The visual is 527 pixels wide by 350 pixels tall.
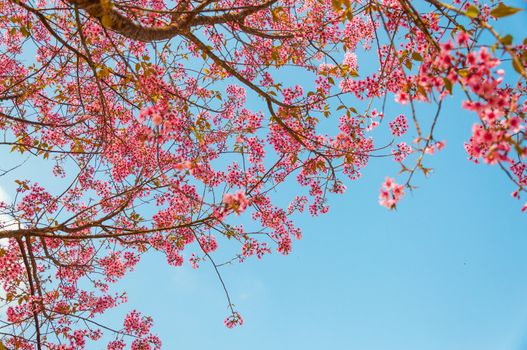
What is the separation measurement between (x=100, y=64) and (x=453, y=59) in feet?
12.6

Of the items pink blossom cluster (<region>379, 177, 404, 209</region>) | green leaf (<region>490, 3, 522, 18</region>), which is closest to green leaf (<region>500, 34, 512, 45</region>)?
green leaf (<region>490, 3, 522, 18</region>)

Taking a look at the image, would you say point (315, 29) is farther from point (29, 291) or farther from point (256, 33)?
point (29, 291)

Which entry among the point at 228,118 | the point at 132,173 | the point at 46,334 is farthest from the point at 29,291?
the point at 228,118

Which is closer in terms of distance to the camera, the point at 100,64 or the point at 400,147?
the point at 100,64

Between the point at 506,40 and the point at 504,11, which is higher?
the point at 504,11

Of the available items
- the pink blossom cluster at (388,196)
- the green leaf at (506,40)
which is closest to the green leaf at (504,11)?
the green leaf at (506,40)

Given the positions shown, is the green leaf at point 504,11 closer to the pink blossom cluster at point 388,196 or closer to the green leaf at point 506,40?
the green leaf at point 506,40

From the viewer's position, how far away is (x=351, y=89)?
480 centimetres

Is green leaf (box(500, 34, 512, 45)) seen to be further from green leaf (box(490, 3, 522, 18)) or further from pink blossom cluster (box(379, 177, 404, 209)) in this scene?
pink blossom cluster (box(379, 177, 404, 209))

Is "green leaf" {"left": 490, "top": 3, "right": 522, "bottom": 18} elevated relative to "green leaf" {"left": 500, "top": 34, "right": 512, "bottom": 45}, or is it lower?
elevated

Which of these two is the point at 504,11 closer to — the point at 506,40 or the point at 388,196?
the point at 506,40

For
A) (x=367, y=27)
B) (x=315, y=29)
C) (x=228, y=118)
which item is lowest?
(x=315, y=29)

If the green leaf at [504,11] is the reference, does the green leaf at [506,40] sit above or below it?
below

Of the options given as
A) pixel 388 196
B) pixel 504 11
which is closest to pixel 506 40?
pixel 504 11
